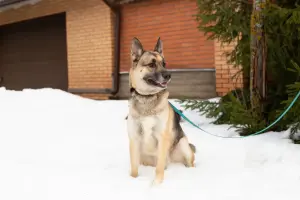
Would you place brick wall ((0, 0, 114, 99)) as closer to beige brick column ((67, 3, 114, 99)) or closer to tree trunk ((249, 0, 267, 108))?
beige brick column ((67, 3, 114, 99))

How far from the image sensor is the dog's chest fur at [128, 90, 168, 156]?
290 centimetres

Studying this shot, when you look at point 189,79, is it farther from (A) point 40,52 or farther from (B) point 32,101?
(A) point 40,52

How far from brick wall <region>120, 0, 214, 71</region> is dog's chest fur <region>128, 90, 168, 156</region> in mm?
5015

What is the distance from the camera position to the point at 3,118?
20.4 feet

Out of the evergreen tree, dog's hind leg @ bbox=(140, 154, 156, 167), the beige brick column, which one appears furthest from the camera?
the beige brick column

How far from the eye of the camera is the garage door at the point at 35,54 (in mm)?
11750

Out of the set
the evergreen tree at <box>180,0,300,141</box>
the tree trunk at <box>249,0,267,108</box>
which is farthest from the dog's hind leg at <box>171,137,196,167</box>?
the tree trunk at <box>249,0,267,108</box>

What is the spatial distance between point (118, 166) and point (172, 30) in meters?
5.54

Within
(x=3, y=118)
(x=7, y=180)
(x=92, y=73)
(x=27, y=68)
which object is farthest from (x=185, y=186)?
(x=27, y=68)

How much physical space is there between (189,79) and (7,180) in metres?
5.64

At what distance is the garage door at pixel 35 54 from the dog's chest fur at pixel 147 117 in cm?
902

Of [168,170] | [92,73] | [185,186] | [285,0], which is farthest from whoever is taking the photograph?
[92,73]

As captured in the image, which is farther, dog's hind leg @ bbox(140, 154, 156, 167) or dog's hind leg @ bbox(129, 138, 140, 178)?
dog's hind leg @ bbox(140, 154, 156, 167)

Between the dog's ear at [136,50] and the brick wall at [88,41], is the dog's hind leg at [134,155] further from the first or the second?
the brick wall at [88,41]
